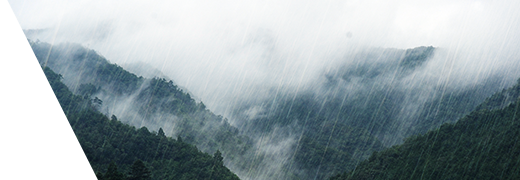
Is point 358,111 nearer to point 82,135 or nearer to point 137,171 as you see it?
point 82,135

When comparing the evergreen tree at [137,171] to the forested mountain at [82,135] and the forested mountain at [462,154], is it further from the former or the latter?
the forested mountain at [462,154]

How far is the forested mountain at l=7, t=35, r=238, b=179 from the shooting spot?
6172cm

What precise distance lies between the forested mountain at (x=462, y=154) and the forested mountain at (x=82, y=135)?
31.4m

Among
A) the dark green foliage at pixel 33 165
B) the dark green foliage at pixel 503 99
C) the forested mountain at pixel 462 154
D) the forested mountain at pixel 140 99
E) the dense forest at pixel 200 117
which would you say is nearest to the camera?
the dark green foliage at pixel 33 165

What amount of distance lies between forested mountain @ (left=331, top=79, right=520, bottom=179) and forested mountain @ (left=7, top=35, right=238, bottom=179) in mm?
31403

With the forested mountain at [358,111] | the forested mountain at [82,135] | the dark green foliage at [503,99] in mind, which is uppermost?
the dark green foliage at [503,99]

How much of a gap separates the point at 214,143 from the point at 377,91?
301 feet

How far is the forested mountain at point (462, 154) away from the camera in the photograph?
68812 millimetres

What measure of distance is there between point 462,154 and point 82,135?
6702cm

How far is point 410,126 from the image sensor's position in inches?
5531

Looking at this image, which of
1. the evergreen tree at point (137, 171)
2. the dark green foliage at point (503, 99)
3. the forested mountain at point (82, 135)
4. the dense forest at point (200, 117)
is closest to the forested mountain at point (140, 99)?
the dense forest at point (200, 117)

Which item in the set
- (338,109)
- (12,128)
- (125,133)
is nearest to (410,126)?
(338,109)

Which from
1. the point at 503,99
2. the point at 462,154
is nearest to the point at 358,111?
the point at 503,99

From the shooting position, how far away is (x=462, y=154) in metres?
74.3
